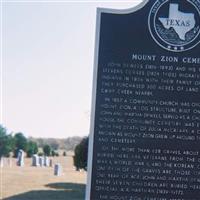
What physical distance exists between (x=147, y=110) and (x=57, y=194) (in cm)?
1436

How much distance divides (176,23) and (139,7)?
0.45 m

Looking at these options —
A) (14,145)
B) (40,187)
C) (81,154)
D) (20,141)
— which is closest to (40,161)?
(14,145)

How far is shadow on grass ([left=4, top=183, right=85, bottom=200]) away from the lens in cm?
1804

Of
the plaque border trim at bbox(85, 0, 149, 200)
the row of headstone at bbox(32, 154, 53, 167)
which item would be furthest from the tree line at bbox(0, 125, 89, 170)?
the plaque border trim at bbox(85, 0, 149, 200)

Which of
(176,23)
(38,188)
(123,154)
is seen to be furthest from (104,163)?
(38,188)

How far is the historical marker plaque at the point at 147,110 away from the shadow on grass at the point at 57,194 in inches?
482

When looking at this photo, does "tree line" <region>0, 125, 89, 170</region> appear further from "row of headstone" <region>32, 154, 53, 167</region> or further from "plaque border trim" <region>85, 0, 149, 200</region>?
"plaque border trim" <region>85, 0, 149, 200</region>

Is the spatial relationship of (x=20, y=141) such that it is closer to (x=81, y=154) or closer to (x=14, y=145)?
(x=14, y=145)

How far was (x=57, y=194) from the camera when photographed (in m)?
19.4

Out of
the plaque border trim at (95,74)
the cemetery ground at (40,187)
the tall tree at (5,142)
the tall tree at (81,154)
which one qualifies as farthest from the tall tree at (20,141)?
the plaque border trim at (95,74)

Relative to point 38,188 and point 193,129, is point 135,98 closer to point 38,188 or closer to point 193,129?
point 193,129

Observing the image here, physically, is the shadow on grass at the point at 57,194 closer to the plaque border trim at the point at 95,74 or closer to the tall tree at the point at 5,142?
the plaque border trim at the point at 95,74

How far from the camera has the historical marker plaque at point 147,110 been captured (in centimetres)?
559

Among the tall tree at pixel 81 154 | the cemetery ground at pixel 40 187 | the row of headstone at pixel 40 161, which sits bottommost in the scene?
the row of headstone at pixel 40 161
